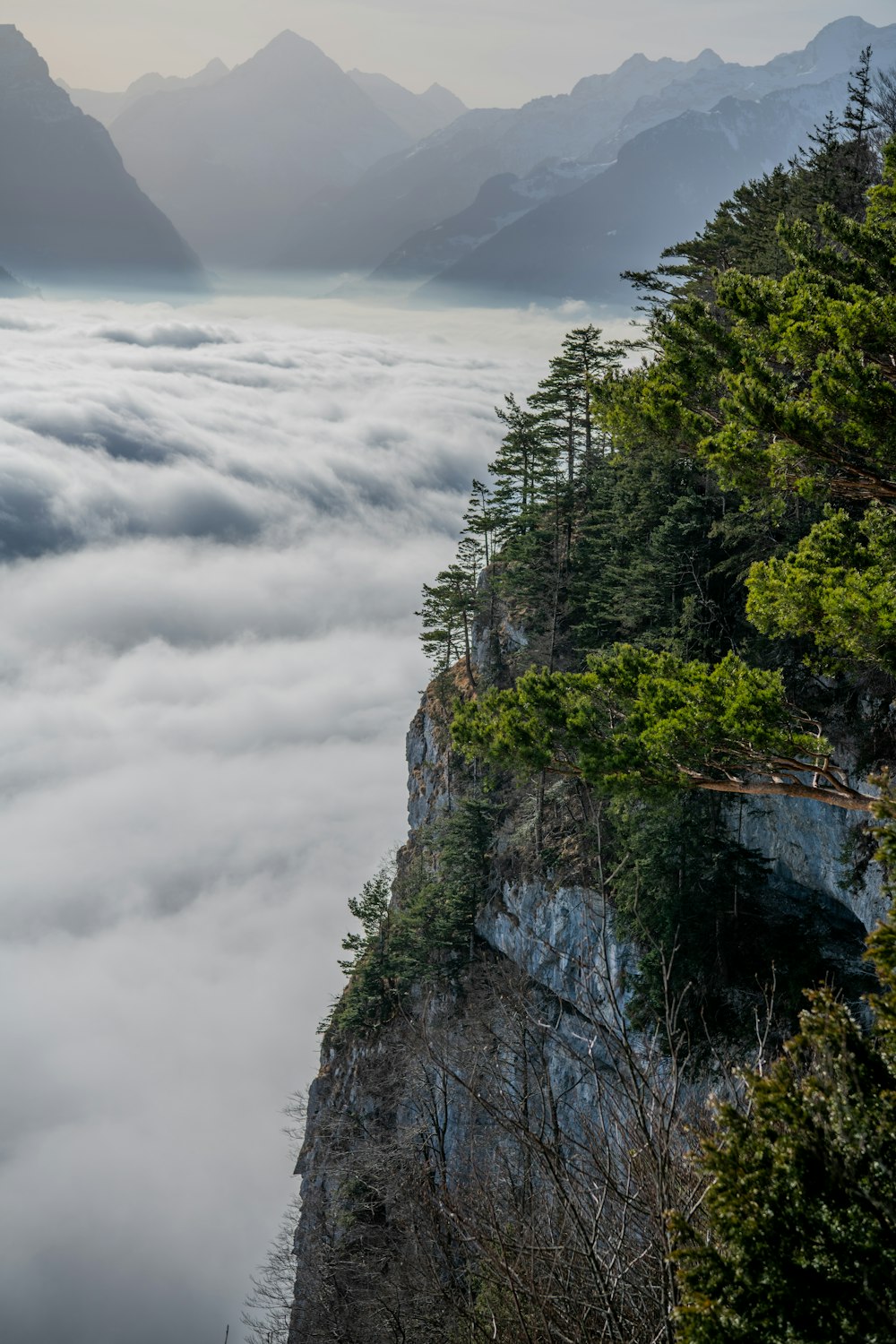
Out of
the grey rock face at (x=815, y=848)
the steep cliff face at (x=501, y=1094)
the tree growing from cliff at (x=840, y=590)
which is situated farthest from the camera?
the grey rock face at (x=815, y=848)

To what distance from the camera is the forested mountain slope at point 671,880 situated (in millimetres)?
5195

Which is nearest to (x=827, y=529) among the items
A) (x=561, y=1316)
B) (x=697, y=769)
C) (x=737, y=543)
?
(x=697, y=769)

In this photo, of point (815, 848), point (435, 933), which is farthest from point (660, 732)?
point (435, 933)

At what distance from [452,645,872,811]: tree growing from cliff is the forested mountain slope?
0.17 feet

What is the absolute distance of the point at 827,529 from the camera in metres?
11.3

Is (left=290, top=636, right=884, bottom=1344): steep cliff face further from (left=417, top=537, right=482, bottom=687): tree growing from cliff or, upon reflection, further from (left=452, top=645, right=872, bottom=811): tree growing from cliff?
(left=417, top=537, right=482, bottom=687): tree growing from cliff

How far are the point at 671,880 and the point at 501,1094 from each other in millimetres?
12600

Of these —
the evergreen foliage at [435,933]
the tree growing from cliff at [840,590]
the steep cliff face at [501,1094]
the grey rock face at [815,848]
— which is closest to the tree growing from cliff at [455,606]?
the steep cliff face at [501,1094]

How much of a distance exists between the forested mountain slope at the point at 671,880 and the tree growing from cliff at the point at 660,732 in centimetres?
5

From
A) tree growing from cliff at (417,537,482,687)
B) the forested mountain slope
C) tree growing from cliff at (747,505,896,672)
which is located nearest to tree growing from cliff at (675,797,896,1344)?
the forested mountain slope

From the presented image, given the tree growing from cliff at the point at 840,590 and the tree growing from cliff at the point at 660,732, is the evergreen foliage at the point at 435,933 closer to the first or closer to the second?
the tree growing from cliff at the point at 660,732

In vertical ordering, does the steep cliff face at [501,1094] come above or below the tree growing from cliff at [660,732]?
below

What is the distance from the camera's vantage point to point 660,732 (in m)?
10.2

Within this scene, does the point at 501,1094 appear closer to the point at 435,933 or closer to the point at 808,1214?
the point at 808,1214
